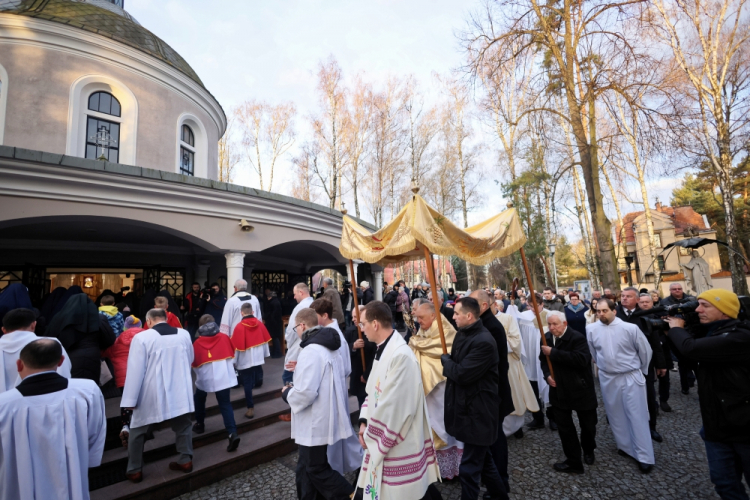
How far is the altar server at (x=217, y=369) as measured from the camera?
4.54 m

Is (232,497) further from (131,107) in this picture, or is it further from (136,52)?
(136,52)

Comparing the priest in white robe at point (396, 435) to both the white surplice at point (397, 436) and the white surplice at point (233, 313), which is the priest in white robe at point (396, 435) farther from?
the white surplice at point (233, 313)

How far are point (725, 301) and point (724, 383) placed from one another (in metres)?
0.62

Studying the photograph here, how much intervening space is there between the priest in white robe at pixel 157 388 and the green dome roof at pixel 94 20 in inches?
414

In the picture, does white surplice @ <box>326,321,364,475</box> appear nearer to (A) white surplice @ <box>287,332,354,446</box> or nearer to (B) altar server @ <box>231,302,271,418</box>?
(A) white surplice @ <box>287,332,354,446</box>

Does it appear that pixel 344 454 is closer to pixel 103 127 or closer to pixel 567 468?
pixel 567 468

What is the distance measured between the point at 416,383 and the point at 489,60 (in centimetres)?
958

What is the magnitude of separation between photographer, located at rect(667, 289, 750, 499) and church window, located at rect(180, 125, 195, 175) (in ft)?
43.6

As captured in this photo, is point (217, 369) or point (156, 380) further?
point (217, 369)

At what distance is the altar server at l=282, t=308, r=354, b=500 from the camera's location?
306 centimetres

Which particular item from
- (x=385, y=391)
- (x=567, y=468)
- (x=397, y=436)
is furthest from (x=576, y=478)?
(x=385, y=391)

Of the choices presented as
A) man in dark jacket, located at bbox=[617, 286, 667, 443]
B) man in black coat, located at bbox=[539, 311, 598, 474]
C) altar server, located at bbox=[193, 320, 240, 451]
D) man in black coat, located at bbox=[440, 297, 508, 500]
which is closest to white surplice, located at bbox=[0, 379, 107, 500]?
altar server, located at bbox=[193, 320, 240, 451]

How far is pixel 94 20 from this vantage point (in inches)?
427

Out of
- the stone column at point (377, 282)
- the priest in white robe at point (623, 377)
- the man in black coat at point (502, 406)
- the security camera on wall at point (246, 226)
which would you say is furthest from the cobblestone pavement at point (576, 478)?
the stone column at point (377, 282)
